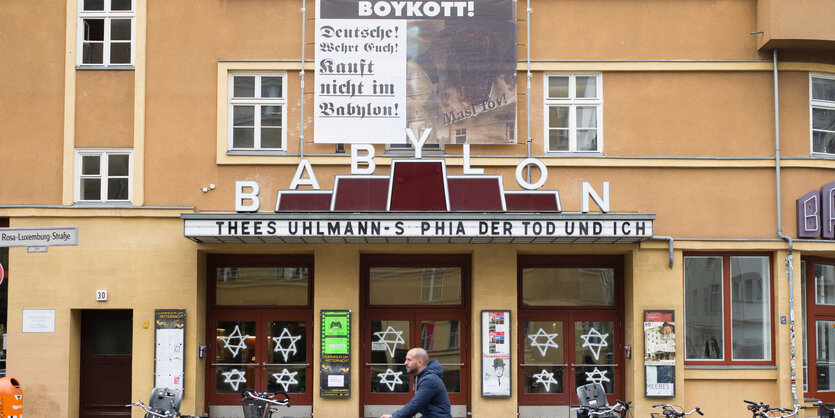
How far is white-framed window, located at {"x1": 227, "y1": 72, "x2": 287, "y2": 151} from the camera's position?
57.5 ft

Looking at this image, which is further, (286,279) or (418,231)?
(286,279)

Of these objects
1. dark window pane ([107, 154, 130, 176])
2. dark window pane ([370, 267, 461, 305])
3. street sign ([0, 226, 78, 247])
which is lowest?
dark window pane ([370, 267, 461, 305])

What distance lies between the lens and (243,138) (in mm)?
17547

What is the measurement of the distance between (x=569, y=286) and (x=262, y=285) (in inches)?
231


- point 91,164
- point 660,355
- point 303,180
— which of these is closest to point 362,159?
point 303,180

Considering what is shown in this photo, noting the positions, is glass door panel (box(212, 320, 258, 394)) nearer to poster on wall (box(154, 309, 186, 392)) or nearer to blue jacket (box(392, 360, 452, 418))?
poster on wall (box(154, 309, 186, 392))

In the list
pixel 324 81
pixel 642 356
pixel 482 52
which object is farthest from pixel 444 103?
pixel 642 356

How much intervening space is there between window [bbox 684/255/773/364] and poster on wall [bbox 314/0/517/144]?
14.4 feet

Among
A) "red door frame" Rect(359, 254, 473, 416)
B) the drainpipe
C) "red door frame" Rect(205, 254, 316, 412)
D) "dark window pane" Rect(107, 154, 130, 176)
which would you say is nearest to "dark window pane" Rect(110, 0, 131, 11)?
"dark window pane" Rect(107, 154, 130, 176)

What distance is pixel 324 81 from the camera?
56.7 feet

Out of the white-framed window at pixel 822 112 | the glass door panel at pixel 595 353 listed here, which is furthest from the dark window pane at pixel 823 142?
the glass door panel at pixel 595 353

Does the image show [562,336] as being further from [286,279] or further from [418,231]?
[286,279]

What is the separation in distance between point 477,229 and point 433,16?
170 inches

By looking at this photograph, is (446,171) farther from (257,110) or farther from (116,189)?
(116,189)
